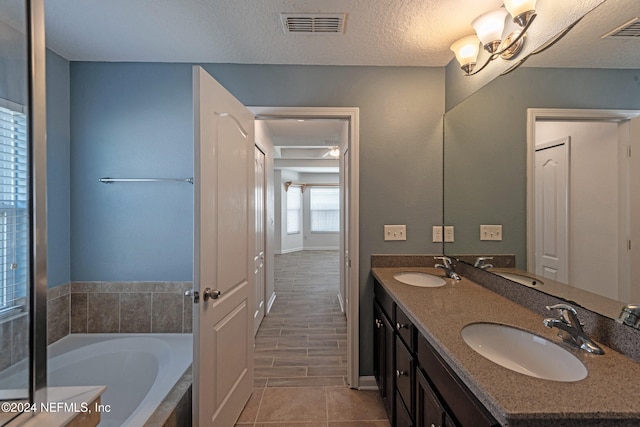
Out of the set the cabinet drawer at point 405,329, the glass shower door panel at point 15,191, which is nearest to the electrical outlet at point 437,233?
the cabinet drawer at point 405,329

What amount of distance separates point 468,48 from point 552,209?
1116mm

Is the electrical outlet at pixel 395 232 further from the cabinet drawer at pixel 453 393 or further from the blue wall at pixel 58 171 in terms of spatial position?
the blue wall at pixel 58 171

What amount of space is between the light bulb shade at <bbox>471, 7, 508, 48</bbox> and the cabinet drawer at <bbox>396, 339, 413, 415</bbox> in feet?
5.62

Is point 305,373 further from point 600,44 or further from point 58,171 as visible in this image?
point 600,44

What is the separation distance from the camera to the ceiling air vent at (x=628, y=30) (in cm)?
90

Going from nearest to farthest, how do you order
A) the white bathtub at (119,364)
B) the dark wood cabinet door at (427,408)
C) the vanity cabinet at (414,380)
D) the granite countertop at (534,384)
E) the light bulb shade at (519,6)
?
the granite countertop at (534,384) < the vanity cabinet at (414,380) < the dark wood cabinet door at (427,408) < the light bulb shade at (519,6) < the white bathtub at (119,364)

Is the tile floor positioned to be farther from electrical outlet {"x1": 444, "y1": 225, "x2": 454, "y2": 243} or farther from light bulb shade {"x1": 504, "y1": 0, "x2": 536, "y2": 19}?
light bulb shade {"x1": 504, "y1": 0, "x2": 536, "y2": 19}

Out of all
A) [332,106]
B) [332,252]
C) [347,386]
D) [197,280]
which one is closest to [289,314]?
[347,386]

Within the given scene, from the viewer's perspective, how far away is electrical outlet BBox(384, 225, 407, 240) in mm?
2105

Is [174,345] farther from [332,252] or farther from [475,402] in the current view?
[332,252]

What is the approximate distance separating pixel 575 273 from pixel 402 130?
4.60 feet

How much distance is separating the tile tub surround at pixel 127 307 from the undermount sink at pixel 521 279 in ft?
6.99

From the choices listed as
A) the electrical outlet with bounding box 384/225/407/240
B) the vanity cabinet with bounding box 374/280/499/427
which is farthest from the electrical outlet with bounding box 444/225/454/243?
the vanity cabinet with bounding box 374/280/499/427

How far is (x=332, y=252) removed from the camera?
8.36 metres
